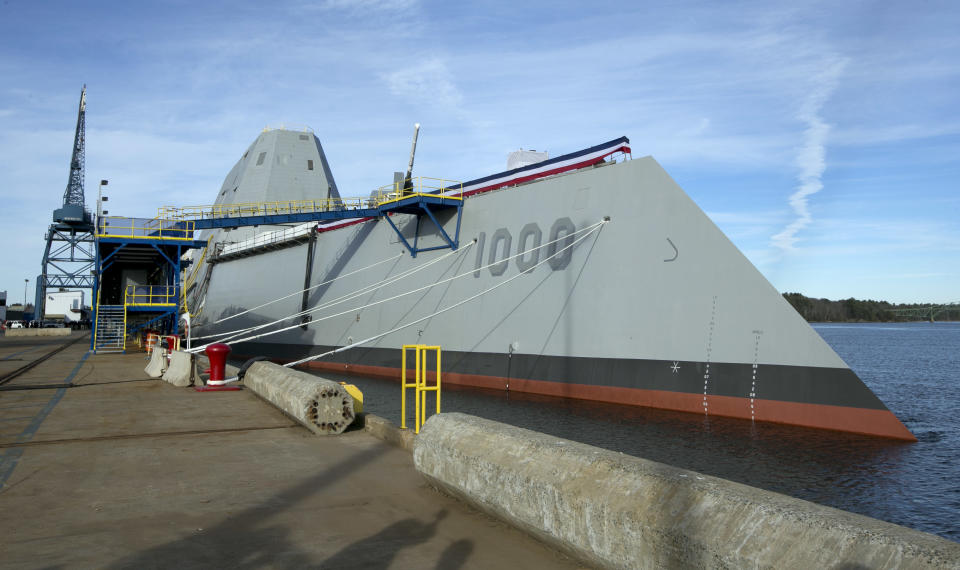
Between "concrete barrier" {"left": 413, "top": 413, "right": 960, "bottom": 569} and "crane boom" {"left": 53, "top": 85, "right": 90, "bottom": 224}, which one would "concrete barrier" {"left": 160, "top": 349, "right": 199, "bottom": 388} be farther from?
"crane boom" {"left": 53, "top": 85, "right": 90, "bottom": 224}

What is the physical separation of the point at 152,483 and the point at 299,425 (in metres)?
3.53

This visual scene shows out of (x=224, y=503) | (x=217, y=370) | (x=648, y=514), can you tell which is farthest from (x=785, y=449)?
(x=217, y=370)

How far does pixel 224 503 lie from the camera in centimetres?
619

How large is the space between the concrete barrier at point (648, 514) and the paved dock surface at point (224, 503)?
1.29 ft

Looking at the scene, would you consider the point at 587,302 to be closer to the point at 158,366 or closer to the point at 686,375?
the point at 686,375

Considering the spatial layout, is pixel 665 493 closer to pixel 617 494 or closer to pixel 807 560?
pixel 617 494

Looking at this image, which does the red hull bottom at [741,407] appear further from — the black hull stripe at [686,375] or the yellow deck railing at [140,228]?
the yellow deck railing at [140,228]

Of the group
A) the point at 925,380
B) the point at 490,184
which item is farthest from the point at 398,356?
the point at 925,380

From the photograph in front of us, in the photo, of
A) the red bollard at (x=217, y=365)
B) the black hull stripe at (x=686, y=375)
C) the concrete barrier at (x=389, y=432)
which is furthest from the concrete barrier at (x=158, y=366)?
the concrete barrier at (x=389, y=432)

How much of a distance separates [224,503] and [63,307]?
124 m

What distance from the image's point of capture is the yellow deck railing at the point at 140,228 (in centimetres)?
3053

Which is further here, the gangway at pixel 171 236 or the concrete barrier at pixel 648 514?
the gangway at pixel 171 236

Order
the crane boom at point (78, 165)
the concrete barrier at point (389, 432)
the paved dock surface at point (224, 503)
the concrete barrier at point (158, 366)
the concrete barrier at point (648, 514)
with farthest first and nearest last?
the crane boom at point (78, 165), the concrete barrier at point (158, 366), the concrete barrier at point (389, 432), the paved dock surface at point (224, 503), the concrete barrier at point (648, 514)

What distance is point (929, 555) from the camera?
119 inches
